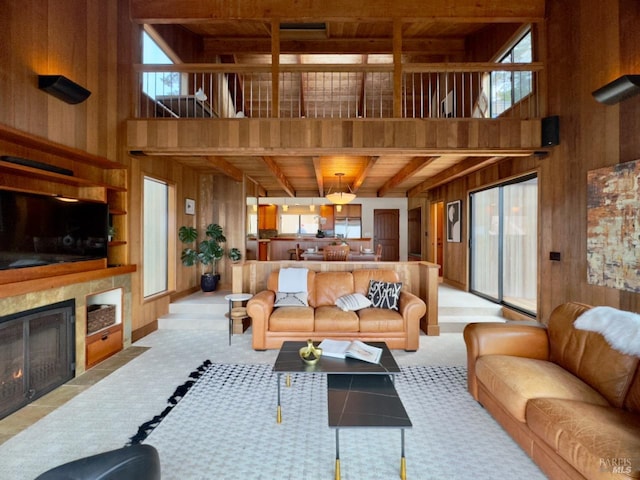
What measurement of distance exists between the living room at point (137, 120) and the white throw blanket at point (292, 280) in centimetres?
182

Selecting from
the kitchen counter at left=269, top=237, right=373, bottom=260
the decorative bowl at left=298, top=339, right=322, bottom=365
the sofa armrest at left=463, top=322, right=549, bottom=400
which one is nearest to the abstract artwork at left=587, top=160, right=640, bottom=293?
the sofa armrest at left=463, top=322, right=549, bottom=400

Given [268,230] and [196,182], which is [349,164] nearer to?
[196,182]

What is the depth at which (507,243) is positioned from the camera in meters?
5.02

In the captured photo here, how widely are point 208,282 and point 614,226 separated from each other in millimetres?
5685

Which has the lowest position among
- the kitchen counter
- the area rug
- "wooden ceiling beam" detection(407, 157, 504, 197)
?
the area rug

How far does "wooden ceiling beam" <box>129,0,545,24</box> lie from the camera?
12.9ft

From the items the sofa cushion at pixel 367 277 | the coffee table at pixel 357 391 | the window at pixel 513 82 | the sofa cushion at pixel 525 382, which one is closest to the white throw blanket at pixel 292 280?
the sofa cushion at pixel 367 277

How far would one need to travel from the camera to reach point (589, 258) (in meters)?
3.27

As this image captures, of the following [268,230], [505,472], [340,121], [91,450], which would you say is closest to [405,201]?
[268,230]

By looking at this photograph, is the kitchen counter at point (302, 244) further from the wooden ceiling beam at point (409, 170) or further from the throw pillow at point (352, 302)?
the throw pillow at point (352, 302)

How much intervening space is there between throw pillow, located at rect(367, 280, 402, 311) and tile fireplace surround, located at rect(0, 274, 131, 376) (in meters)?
3.00

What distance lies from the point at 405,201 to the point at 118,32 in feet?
27.6

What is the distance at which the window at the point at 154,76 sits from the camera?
4609 millimetres

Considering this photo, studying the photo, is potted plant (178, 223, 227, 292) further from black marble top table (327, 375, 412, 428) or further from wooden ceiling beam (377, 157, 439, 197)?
black marble top table (327, 375, 412, 428)
